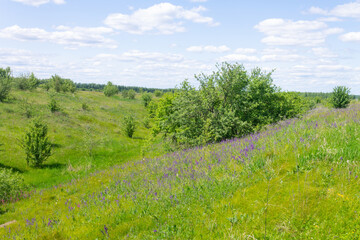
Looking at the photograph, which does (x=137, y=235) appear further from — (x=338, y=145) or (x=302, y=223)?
(x=338, y=145)

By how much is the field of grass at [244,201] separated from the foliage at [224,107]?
7.51 metres

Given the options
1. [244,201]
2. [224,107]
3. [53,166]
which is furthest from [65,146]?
[244,201]

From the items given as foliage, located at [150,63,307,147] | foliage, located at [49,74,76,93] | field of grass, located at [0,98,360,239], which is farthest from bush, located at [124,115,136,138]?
foliage, located at [49,74,76,93]

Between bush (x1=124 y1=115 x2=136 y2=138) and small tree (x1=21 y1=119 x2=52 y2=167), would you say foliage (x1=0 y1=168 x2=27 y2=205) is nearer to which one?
small tree (x1=21 y1=119 x2=52 y2=167)

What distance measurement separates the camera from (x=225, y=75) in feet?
52.9

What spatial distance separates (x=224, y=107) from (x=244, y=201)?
12.0m

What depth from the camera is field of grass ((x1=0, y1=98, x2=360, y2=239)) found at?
12.3 ft

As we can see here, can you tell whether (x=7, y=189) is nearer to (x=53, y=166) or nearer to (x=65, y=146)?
(x=53, y=166)

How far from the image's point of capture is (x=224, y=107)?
53.0 ft

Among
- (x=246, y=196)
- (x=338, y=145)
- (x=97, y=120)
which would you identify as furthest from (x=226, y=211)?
(x=97, y=120)

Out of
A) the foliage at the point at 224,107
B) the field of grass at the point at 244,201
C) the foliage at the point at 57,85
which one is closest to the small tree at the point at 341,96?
the foliage at the point at 224,107

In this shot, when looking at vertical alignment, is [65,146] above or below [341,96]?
below

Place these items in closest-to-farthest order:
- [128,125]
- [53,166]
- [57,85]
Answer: [53,166] → [128,125] → [57,85]

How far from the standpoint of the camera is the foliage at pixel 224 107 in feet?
49.3
